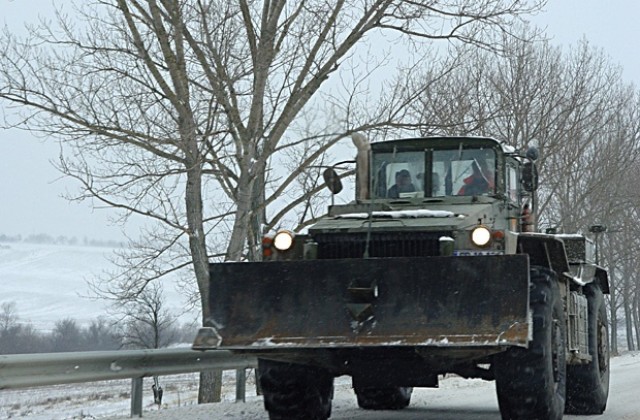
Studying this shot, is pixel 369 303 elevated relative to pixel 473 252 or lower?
lower

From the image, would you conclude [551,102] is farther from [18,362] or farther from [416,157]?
[18,362]

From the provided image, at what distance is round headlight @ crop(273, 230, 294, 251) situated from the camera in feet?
29.4

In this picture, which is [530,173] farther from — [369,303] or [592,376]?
[369,303]

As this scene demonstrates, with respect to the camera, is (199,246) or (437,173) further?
(199,246)

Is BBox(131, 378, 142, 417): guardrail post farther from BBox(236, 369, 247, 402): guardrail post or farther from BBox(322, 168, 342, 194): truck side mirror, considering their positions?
BBox(322, 168, 342, 194): truck side mirror

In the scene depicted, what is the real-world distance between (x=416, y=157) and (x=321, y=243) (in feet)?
6.63

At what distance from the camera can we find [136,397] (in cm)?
1016

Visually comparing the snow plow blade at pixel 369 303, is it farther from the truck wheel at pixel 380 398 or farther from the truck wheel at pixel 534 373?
the truck wheel at pixel 380 398

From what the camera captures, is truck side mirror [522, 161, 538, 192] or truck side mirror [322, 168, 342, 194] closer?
truck side mirror [322, 168, 342, 194]

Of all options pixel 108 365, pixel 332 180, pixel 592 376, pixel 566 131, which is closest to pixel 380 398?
pixel 592 376

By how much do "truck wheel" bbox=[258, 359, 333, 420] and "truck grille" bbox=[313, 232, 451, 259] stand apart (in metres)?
1.15

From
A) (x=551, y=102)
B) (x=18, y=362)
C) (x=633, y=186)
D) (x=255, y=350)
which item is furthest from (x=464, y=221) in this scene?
(x=633, y=186)

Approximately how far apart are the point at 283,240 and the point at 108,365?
2.20m

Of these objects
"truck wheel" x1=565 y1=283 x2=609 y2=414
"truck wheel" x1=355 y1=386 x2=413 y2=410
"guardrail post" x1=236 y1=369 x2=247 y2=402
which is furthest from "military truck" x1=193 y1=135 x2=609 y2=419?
"guardrail post" x1=236 y1=369 x2=247 y2=402
